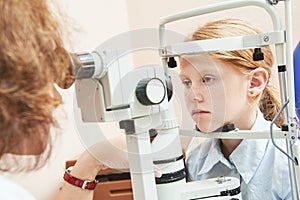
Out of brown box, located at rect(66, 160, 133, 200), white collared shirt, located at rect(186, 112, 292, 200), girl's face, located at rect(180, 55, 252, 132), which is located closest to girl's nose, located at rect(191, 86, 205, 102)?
girl's face, located at rect(180, 55, 252, 132)

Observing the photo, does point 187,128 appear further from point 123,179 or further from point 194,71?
point 123,179

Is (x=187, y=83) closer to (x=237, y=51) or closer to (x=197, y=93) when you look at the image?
(x=197, y=93)

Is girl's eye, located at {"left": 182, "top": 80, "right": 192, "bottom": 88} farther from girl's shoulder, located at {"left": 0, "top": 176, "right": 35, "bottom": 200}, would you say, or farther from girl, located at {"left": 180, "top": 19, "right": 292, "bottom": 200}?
girl's shoulder, located at {"left": 0, "top": 176, "right": 35, "bottom": 200}

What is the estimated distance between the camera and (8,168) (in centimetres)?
71

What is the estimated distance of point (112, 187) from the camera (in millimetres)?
1570

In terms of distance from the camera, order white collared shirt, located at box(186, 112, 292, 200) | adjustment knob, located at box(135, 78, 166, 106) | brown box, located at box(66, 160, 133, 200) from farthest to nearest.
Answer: brown box, located at box(66, 160, 133, 200), white collared shirt, located at box(186, 112, 292, 200), adjustment knob, located at box(135, 78, 166, 106)

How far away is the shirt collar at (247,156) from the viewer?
3.67ft

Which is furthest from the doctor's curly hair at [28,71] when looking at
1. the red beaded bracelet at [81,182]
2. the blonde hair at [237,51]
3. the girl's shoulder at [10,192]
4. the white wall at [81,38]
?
the white wall at [81,38]

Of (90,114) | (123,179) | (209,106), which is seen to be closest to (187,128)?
(209,106)

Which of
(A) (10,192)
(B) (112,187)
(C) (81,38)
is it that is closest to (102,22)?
(C) (81,38)

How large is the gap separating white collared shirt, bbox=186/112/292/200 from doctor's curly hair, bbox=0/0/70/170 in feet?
2.01

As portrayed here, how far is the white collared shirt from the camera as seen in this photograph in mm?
1061

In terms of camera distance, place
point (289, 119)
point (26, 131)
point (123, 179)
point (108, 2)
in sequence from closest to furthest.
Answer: point (26, 131), point (289, 119), point (123, 179), point (108, 2)

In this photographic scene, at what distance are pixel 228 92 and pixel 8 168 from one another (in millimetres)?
591
